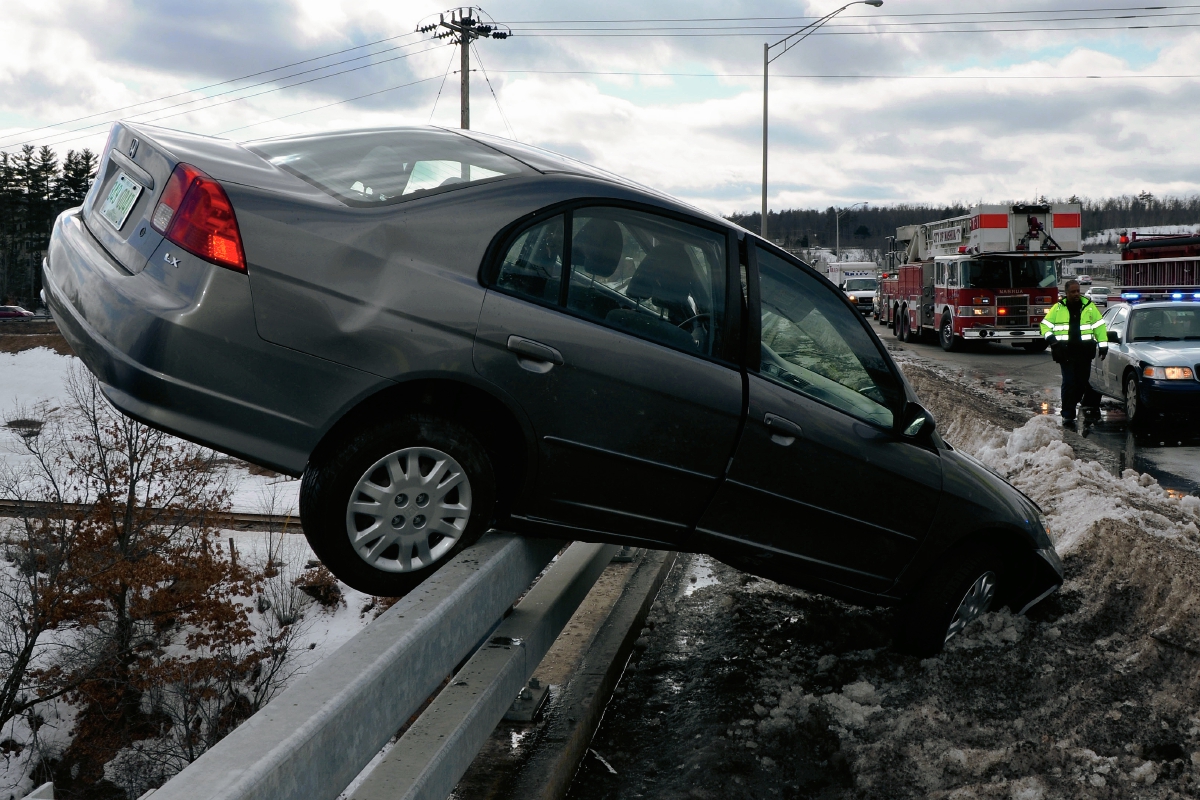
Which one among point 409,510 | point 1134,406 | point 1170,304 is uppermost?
point 1170,304

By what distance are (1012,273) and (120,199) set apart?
2512 centimetres

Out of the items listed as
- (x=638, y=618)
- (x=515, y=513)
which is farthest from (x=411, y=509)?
(x=638, y=618)

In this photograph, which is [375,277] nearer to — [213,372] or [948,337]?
[213,372]

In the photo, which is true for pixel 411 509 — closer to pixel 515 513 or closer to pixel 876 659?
pixel 515 513

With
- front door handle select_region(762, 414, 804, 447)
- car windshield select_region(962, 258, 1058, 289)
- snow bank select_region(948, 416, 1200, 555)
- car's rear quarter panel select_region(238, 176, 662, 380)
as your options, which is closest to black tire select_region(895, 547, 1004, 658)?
front door handle select_region(762, 414, 804, 447)

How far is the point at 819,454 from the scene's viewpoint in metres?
4.04

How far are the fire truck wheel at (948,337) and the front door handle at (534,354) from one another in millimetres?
24933

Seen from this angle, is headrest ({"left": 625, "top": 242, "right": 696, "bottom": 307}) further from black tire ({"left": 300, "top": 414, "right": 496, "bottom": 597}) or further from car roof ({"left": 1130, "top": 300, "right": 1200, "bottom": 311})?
car roof ({"left": 1130, "top": 300, "right": 1200, "bottom": 311})

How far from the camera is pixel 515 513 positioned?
355 centimetres

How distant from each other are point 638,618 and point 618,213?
2312 mm

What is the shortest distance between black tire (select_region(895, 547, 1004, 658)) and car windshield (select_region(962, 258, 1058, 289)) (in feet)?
74.2

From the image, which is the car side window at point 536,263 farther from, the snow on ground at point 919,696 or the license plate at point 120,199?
the snow on ground at point 919,696

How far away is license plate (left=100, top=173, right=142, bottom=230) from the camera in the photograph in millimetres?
3434

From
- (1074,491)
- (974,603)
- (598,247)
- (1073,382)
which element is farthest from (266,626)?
(598,247)
